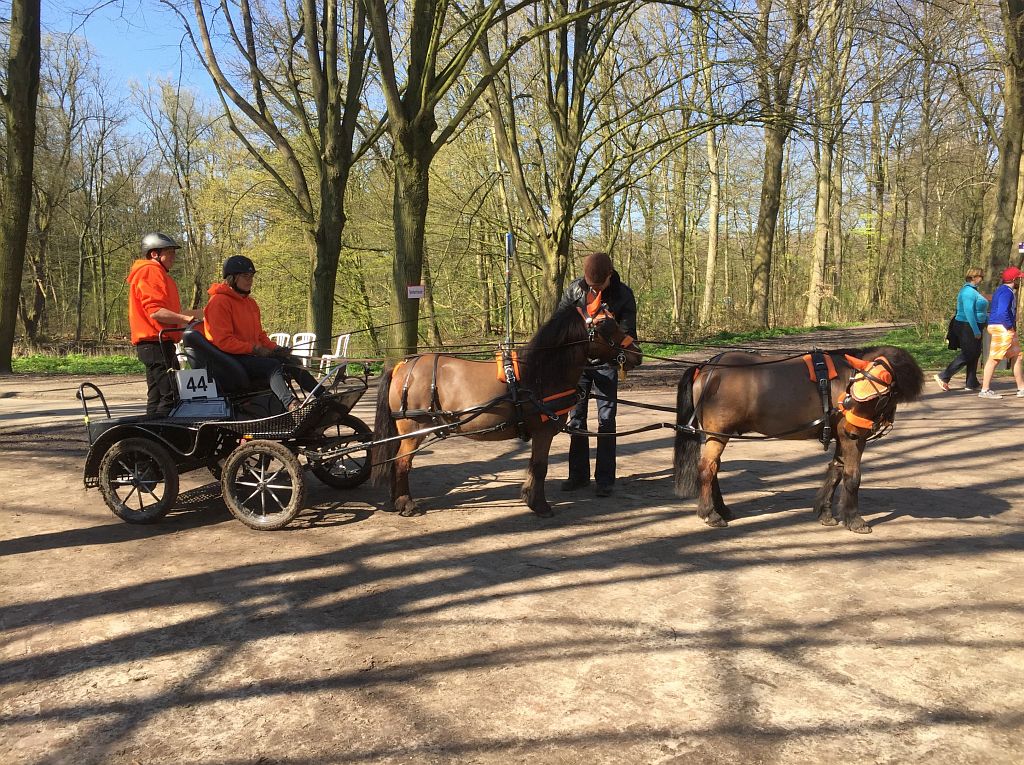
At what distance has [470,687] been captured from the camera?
306 cm

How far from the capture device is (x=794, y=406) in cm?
511

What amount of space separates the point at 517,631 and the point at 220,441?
328 cm

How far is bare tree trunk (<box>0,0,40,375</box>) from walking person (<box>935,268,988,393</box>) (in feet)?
57.7

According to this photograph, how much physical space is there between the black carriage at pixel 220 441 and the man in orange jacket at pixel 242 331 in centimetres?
12

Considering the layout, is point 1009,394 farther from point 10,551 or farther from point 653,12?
point 653,12

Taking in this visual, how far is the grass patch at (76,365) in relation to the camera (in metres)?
18.0

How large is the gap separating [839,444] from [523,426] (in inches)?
90.3

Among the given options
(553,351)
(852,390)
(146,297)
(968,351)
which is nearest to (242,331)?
(146,297)

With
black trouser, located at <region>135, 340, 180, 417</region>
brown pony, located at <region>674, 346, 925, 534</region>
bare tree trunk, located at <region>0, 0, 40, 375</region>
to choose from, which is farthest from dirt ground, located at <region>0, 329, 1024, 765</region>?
bare tree trunk, located at <region>0, 0, 40, 375</region>

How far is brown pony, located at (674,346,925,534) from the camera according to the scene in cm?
495

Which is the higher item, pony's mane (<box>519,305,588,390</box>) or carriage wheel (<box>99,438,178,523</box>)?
Result: pony's mane (<box>519,305,588,390</box>)

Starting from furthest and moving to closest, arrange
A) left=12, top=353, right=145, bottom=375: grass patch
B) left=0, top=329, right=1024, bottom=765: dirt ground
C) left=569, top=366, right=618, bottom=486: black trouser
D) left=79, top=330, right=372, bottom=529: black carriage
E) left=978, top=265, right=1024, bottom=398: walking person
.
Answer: left=12, top=353, right=145, bottom=375: grass patch → left=978, top=265, right=1024, bottom=398: walking person → left=569, top=366, right=618, bottom=486: black trouser → left=79, top=330, right=372, bottom=529: black carriage → left=0, top=329, right=1024, bottom=765: dirt ground

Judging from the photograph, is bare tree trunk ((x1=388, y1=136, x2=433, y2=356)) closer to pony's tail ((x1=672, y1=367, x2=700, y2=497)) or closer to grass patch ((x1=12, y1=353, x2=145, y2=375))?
pony's tail ((x1=672, y1=367, x2=700, y2=497))

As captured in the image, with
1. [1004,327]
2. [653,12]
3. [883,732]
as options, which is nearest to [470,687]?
[883,732]
